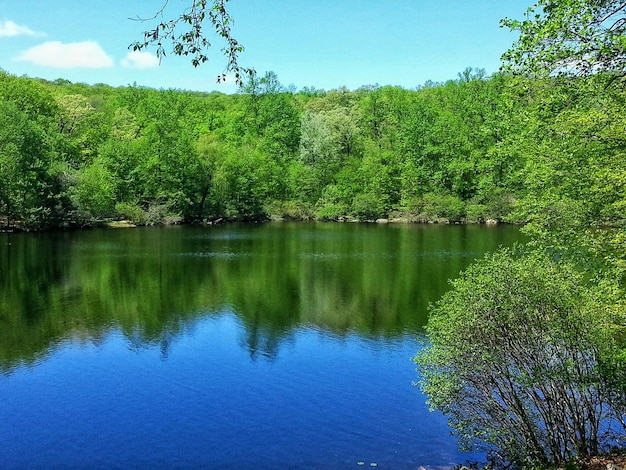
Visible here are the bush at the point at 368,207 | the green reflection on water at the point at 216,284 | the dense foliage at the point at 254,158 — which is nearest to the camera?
the green reflection on water at the point at 216,284

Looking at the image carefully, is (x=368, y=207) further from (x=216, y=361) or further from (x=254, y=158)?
(x=216, y=361)

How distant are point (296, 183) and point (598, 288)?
6644 cm

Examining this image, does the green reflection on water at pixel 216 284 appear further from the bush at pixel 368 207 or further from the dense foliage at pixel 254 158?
Result: the bush at pixel 368 207

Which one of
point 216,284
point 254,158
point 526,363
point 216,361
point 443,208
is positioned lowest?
point 216,361

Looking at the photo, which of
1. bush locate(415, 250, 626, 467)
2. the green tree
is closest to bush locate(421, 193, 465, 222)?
the green tree

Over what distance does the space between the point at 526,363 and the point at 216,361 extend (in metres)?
10.9

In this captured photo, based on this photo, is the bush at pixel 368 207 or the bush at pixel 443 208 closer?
the bush at pixel 443 208

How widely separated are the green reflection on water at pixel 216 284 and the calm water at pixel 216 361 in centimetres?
12

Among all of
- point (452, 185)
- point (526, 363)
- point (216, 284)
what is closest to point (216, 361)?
point (526, 363)

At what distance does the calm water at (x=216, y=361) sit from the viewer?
12438mm

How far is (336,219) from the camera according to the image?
7494 cm

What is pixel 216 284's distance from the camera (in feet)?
100

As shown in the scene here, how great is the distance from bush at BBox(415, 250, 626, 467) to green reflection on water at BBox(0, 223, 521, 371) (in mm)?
9307

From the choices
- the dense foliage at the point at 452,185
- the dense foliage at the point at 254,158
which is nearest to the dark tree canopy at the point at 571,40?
the dense foliage at the point at 452,185
